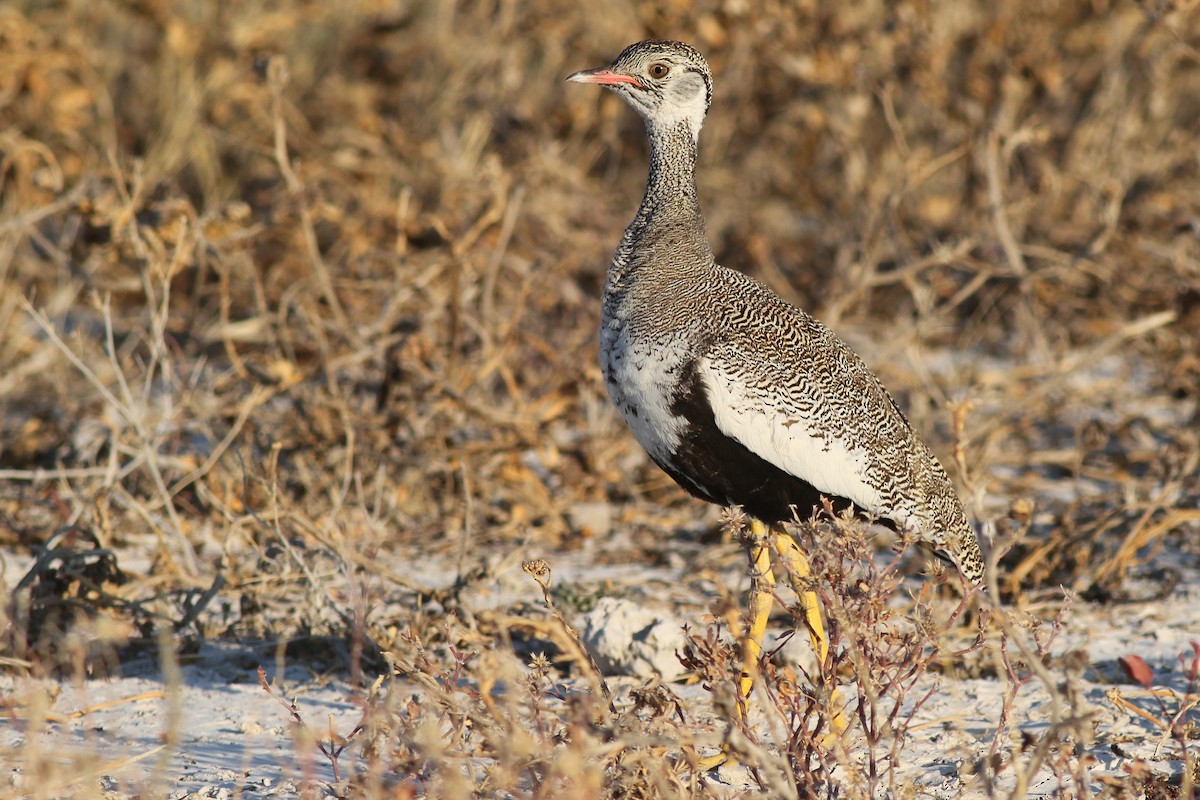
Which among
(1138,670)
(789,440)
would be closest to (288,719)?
(789,440)

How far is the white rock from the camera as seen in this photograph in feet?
13.9

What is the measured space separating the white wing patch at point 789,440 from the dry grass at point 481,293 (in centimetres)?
42

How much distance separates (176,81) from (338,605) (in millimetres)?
4446

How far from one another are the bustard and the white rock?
359 mm

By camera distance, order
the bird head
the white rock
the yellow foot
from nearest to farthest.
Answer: the yellow foot < the white rock < the bird head

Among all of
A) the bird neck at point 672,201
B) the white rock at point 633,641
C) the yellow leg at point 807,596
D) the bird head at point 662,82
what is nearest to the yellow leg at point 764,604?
the yellow leg at point 807,596

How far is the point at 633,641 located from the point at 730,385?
0.96 meters

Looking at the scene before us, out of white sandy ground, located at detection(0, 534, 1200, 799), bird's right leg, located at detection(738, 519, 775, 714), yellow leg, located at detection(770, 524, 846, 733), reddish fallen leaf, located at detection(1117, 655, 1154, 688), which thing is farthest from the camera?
reddish fallen leaf, located at detection(1117, 655, 1154, 688)

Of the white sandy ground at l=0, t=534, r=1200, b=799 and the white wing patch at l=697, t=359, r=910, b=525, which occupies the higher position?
the white wing patch at l=697, t=359, r=910, b=525

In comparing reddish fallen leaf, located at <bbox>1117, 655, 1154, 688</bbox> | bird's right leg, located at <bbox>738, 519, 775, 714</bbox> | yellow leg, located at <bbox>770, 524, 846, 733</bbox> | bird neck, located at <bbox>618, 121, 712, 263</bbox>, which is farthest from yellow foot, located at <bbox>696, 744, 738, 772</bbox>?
bird neck, located at <bbox>618, 121, 712, 263</bbox>

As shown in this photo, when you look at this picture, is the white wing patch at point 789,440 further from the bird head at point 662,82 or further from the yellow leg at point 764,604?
the bird head at point 662,82

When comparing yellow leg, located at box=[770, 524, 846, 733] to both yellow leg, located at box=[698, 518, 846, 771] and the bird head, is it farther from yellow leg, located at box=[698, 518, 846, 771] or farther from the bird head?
the bird head

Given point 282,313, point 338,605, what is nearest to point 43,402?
point 282,313

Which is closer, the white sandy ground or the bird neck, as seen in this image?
the white sandy ground
